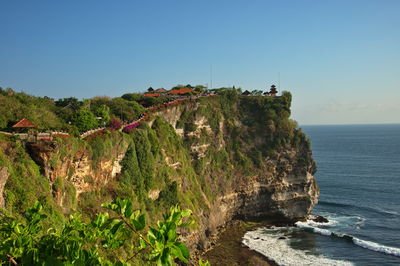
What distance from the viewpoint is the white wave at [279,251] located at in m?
44.2

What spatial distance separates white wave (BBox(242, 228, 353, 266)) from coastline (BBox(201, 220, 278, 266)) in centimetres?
117

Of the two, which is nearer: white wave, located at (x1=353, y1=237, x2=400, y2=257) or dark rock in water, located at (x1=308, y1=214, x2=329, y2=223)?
white wave, located at (x1=353, y1=237, x2=400, y2=257)

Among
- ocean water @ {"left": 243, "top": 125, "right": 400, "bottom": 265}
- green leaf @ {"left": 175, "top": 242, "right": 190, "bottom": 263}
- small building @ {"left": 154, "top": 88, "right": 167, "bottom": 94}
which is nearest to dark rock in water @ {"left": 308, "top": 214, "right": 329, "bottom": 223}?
ocean water @ {"left": 243, "top": 125, "right": 400, "bottom": 265}

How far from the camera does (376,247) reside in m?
47.6

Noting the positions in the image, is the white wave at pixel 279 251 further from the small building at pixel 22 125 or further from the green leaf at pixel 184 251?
the green leaf at pixel 184 251

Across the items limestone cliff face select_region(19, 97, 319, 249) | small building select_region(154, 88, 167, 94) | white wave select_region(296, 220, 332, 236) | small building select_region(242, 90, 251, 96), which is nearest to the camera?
limestone cliff face select_region(19, 97, 319, 249)

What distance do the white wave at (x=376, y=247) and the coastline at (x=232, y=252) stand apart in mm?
16390

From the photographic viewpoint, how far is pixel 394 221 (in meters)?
57.6

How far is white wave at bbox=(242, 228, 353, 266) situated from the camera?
4416 cm

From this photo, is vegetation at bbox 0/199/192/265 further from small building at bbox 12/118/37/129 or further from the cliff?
small building at bbox 12/118/37/129

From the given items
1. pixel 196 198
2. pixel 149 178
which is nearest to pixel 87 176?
pixel 149 178

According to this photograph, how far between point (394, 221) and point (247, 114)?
34961 millimetres

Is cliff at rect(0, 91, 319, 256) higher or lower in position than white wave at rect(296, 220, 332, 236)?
higher

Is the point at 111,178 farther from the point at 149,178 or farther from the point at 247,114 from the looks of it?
the point at 247,114
